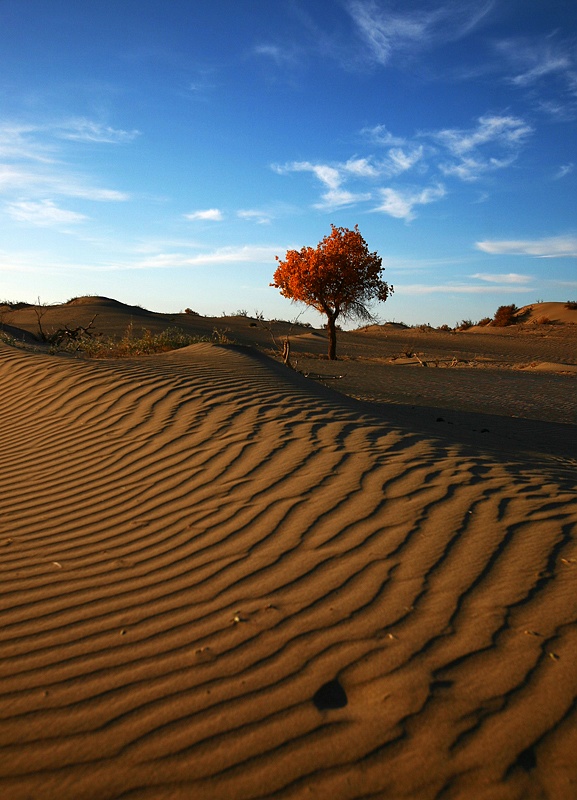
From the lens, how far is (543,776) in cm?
181

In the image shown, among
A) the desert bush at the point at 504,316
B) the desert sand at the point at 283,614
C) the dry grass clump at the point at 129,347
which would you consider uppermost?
the desert bush at the point at 504,316

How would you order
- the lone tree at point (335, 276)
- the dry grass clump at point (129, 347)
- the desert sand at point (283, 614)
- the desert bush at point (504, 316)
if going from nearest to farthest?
the desert sand at point (283, 614) < the dry grass clump at point (129, 347) < the lone tree at point (335, 276) < the desert bush at point (504, 316)

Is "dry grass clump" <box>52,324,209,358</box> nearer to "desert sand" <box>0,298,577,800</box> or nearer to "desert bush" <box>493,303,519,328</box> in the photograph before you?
"desert sand" <box>0,298,577,800</box>

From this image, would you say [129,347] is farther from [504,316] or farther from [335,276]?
[504,316]

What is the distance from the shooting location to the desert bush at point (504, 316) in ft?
125

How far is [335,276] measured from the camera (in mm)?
19188

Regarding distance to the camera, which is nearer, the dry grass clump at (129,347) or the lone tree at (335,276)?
the dry grass clump at (129,347)

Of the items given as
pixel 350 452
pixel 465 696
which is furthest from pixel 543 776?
pixel 350 452

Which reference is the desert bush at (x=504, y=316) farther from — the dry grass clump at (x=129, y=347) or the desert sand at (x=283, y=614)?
the desert sand at (x=283, y=614)

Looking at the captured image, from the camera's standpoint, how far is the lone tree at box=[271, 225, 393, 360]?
19.1 m

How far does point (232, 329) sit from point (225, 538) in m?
26.6

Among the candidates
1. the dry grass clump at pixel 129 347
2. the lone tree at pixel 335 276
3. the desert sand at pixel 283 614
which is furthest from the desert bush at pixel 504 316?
the desert sand at pixel 283 614

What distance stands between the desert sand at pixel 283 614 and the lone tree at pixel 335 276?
13.8 metres

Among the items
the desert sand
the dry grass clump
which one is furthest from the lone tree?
the desert sand
